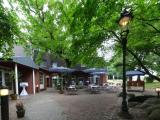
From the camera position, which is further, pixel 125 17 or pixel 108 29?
pixel 108 29

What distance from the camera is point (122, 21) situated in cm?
1098

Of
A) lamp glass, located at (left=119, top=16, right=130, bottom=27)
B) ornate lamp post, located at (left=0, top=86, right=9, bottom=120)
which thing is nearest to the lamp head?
lamp glass, located at (left=119, top=16, right=130, bottom=27)

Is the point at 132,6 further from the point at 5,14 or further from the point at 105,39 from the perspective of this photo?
the point at 5,14

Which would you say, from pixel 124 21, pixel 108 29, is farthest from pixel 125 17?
pixel 108 29

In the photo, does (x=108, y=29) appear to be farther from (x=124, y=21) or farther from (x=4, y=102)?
(x=4, y=102)

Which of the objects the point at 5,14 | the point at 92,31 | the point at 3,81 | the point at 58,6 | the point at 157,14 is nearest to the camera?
the point at 5,14

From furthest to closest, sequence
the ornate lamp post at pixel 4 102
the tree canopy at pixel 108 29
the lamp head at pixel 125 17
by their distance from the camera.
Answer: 1. the lamp head at pixel 125 17
2. the tree canopy at pixel 108 29
3. the ornate lamp post at pixel 4 102

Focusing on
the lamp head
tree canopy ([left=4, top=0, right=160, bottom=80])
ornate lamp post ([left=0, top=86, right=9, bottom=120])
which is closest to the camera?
ornate lamp post ([left=0, top=86, right=9, bottom=120])

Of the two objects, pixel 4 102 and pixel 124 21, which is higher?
pixel 124 21

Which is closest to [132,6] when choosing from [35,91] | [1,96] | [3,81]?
[1,96]

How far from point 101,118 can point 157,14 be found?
491 cm

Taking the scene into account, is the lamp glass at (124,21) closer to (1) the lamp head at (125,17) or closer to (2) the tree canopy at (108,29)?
(1) the lamp head at (125,17)

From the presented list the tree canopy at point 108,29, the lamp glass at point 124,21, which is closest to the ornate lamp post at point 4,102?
the tree canopy at point 108,29

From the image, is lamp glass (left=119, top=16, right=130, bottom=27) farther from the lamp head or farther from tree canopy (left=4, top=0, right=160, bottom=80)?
tree canopy (left=4, top=0, right=160, bottom=80)
